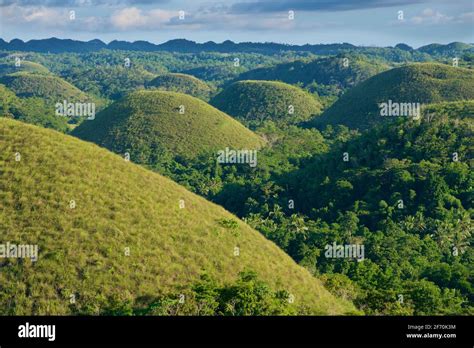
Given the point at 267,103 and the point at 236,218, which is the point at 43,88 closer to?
the point at 267,103

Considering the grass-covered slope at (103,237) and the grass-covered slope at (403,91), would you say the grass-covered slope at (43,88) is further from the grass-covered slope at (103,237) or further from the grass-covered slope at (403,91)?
the grass-covered slope at (103,237)

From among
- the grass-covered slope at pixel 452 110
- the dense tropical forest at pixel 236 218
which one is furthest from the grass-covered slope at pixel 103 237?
the grass-covered slope at pixel 452 110

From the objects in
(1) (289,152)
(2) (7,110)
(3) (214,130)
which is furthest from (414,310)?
(2) (7,110)

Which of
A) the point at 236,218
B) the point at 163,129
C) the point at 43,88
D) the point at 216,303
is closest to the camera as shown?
the point at 216,303

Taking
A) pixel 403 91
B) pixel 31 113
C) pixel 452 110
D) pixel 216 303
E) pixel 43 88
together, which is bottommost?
pixel 216 303

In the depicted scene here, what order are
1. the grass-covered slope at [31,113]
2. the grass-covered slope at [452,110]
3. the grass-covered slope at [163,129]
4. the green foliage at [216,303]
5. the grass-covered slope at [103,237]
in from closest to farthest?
the green foliage at [216,303] < the grass-covered slope at [103,237] < the grass-covered slope at [452,110] < the grass-covered slope at [163,129] < the grass-covered slope at [31,113]

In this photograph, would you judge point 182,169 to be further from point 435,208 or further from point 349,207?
point 435,208

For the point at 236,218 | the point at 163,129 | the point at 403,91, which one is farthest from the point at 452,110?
the point at 163,129
